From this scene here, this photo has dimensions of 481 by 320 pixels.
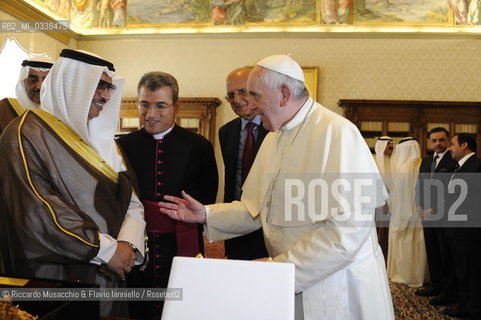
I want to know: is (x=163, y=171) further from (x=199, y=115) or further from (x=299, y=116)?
(x=199, y=115)

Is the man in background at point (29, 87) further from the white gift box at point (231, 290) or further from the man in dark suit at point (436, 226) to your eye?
the man in dark suit at point (436, 226)

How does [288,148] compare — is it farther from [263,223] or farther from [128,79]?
→ [128,79]

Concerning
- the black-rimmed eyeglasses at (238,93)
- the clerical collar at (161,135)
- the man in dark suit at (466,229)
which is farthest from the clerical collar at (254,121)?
the man in dark suit at (466,229)

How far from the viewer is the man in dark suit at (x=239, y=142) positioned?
11.1 ft

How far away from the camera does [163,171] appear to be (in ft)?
10.2

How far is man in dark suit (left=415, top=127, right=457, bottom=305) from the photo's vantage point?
18.8 feet

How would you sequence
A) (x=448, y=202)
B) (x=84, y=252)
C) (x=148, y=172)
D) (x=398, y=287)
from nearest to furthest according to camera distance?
(x=84, y=252)
(x=148, y=172)
(x=448, y=202)
(x=398, y=287)

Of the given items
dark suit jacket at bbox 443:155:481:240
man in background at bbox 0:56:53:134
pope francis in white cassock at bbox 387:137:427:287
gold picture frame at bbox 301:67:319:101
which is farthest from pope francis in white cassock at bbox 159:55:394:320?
gold picture frame at bbox 301:67:319:101

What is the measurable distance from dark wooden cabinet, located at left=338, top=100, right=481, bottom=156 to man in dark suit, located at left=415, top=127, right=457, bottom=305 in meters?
4.32

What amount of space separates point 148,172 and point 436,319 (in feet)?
13.0

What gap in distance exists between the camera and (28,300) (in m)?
1.36

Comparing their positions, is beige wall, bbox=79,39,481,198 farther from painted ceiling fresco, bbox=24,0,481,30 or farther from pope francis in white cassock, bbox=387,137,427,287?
pope francis in white cassock, bbox=387,137,427,287

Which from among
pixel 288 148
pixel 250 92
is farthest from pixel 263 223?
pixel 250 92

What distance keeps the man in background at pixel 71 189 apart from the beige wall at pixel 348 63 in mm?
8976
